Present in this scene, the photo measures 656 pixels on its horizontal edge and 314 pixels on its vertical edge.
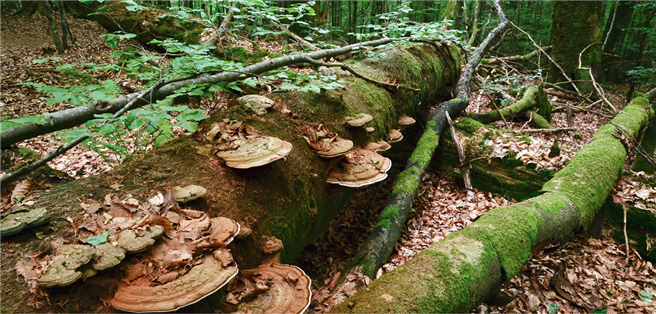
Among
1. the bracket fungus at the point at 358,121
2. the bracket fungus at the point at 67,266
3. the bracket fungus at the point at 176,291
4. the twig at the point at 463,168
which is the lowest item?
the twig at the point at 463,168

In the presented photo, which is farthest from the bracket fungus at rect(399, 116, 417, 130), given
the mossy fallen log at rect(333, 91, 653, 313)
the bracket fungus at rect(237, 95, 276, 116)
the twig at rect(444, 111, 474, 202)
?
the bracket fungus at rect(237, 95, 276, 116)

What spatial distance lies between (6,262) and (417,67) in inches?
257

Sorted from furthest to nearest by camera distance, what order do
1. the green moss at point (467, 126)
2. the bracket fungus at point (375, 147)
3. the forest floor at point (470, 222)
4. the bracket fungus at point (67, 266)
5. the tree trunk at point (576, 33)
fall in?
1. the tree trunk at point (576, 33)
2. the green moss at point (467, 126)
3. the bracket fungus at point (375, 147)
4. the forest floor at point (470, 222)
5. the bracket fungus at point (67, 266)

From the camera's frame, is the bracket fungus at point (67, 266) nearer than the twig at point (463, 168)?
Yes

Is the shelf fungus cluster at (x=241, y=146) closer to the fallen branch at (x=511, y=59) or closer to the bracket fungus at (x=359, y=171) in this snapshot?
the bracket fungus at (x=359, y=171)

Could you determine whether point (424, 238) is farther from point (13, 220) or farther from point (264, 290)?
point (13, 220)

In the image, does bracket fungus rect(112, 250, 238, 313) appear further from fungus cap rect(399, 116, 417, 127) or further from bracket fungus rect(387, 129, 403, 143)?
fungus cap rect(399, 116, 417, 127)

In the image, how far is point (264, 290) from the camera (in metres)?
1.89

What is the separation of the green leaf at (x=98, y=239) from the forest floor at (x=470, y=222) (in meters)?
1.60

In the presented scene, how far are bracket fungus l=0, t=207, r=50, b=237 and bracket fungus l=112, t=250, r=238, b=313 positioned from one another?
2.24ft

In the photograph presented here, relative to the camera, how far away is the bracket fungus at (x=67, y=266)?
1435mm

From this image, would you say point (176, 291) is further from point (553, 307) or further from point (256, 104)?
point (553, 307)

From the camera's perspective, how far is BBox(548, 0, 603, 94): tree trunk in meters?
11.5

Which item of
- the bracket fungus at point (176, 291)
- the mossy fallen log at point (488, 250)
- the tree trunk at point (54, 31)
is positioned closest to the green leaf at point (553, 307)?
the mossy fallen log at point (488, 250)
